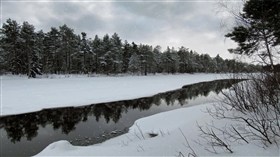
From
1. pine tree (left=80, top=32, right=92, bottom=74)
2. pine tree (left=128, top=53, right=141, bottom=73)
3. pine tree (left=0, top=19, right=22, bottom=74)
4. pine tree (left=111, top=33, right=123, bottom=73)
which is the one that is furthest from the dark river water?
pine tree (left=128, top=53, right=141, bottom=73)

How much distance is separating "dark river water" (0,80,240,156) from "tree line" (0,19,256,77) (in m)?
28.7

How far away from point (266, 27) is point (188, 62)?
85145mm

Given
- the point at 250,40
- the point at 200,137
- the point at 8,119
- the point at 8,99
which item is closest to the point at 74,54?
the point at 8,99

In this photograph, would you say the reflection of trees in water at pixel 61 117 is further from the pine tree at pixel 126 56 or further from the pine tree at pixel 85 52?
the pine tree at pixel 126 56

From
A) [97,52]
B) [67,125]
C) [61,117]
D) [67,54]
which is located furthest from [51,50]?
[67,125]

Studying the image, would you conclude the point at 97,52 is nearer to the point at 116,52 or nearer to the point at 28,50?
the point at 116,52

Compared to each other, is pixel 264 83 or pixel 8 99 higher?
pixel 264 83

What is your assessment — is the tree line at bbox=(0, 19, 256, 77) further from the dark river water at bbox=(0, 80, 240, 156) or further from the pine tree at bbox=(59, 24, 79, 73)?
the dark river water at bbox=(0, 80, 240, 156)

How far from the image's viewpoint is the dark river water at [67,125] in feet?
31.3

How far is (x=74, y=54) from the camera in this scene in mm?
57938

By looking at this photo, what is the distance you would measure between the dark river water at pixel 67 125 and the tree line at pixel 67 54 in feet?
94.1

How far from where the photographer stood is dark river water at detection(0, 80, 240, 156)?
9.54m

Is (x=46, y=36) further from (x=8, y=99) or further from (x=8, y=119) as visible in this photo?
(x=8, y=119)

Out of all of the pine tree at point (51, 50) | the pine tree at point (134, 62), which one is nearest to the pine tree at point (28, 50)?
the pine tree at point (51, 50)
